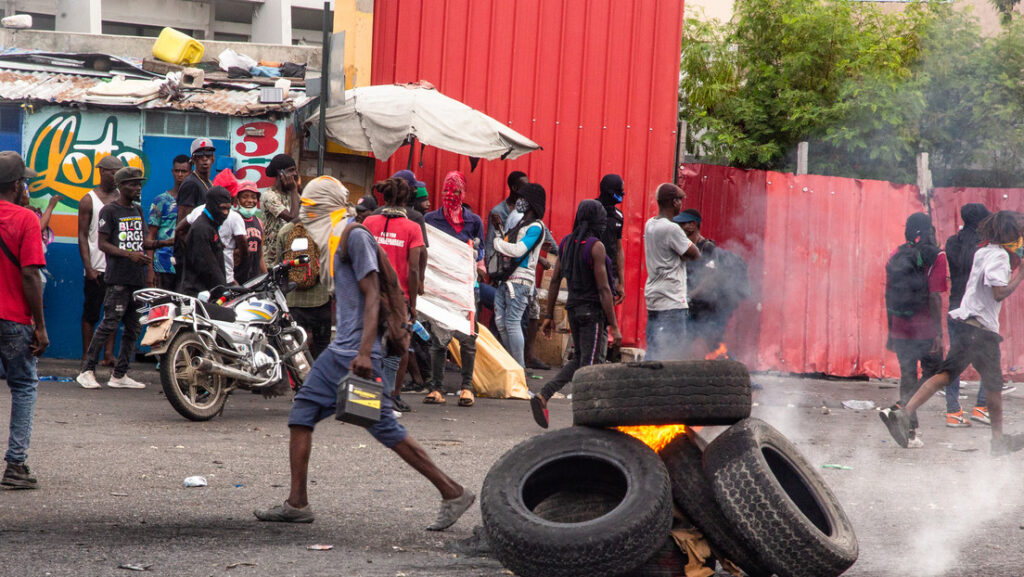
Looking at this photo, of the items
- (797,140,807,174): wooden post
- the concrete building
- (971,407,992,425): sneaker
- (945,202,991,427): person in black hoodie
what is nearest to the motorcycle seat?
(945,202,991,427): person in black hoodie

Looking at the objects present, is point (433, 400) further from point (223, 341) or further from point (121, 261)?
point (121, 261)

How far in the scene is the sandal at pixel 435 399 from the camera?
32.5 ft

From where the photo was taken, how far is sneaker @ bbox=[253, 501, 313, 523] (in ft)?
17.8

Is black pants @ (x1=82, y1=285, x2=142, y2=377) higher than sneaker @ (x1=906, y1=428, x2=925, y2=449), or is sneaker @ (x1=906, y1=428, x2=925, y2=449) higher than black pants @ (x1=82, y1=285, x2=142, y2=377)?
black pants @ (x1=82, y1=285, x2=142, y2=377)

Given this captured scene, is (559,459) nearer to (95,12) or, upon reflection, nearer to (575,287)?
(575,287)

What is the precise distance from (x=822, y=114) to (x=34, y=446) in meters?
14.2

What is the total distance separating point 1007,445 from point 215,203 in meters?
6.48

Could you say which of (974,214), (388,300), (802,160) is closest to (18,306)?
(388,300)

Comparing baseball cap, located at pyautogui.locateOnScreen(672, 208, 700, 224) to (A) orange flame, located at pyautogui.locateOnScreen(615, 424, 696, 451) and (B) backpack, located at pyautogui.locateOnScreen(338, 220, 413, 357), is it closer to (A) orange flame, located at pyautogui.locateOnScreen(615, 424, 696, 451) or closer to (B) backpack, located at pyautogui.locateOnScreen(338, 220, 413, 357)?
(B) backpack, located at pyautogui.locateOnScreen(338, 220, 413, 357)

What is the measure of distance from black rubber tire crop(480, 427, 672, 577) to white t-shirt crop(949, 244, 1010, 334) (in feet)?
14.5

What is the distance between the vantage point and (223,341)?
28.8 feet

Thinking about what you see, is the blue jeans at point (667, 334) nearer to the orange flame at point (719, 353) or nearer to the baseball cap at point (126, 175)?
the orange flame at point (719, 353)

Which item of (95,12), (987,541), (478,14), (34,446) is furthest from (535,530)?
(95,12)

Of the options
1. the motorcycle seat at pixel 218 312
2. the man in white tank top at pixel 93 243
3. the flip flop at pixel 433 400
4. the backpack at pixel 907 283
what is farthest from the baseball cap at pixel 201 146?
the backpack at pixel 907 283
